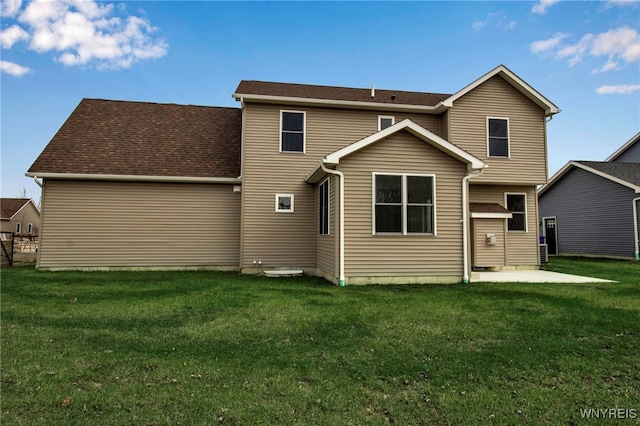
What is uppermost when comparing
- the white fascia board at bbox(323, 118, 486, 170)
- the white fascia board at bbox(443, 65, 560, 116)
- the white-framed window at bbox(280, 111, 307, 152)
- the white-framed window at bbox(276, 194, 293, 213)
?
the white fascia board at bbox(443, 65, 560, 116)

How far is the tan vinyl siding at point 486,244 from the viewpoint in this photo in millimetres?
11602

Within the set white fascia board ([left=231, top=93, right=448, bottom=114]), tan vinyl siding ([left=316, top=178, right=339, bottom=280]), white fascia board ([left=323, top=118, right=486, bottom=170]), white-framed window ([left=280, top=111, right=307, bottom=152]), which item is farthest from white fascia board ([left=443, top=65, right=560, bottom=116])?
tan vinyl siding ([left=316, top=178, right=339, bottom=280])

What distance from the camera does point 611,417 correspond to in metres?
2.71

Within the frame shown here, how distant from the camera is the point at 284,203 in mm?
11547

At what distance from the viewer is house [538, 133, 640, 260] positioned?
16.1 meters

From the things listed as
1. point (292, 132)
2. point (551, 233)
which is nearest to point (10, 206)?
point (292, 132)

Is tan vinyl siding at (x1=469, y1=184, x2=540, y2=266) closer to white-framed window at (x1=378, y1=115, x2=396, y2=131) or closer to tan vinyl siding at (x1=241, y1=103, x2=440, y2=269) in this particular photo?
white-framed window at (x1=378, y1=115, x2=396, y2=131)

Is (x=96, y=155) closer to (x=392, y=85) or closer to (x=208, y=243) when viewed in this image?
(x=208, y=243)

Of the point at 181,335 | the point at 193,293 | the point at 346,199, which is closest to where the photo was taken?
the point at 181,335

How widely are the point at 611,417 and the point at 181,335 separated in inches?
169

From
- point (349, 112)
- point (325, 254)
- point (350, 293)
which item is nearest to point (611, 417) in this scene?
point (350, 293)

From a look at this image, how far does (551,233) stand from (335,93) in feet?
50.1

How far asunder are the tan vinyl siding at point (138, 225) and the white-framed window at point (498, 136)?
8.37 meters

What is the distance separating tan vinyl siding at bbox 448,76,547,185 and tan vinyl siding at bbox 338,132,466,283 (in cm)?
320
